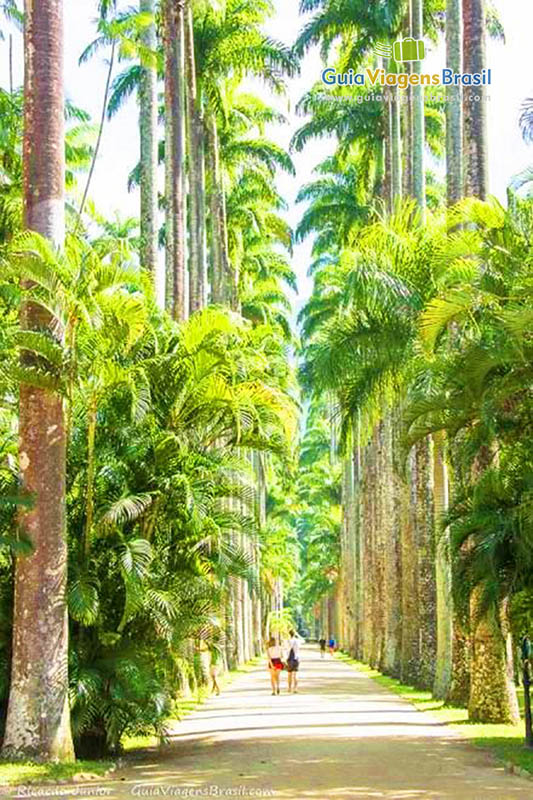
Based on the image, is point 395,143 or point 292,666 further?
point 395,143

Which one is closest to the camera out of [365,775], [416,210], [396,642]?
[365,775]

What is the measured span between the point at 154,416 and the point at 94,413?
1154 mm

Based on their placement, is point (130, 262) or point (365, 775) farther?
point (130, 262)

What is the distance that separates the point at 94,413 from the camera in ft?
49.0

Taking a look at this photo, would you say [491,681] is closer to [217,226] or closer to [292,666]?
[292,666]

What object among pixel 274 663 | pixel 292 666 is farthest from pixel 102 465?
pixel 292 666

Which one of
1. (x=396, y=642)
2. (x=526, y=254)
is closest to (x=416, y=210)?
(x=526, y=254)

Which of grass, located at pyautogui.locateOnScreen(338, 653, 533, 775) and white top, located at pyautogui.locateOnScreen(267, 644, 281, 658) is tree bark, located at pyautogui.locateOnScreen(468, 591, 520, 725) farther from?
white top, located at pyautogui.locateOnScreen(267, 644, 281, 658)

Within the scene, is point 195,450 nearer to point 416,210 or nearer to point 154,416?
point 154,416

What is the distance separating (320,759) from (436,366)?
17.4 ft

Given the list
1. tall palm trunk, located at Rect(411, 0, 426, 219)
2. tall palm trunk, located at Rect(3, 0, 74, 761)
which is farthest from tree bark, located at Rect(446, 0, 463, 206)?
tall palm trunk, located at Rect(3, 0, 74, 761)

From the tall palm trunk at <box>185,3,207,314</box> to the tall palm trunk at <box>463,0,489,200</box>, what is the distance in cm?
1172

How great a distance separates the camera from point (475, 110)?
20.2m

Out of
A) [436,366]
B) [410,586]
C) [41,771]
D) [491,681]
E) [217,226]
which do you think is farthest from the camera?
[217,226]
